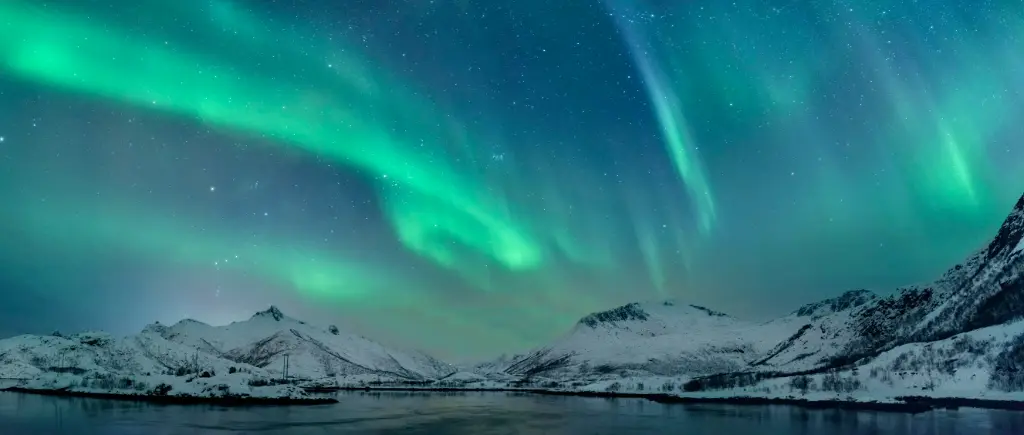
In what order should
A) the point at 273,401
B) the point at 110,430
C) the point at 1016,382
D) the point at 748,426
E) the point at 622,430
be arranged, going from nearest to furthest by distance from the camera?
the point at 110,430 < the point at 622,430 < the point at 748,426 < the point at 273,401 < the point at 1016,382

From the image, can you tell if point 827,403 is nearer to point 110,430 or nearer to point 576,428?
point 576,428

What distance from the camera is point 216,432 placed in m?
79.2

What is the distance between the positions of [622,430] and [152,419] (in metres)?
68.6

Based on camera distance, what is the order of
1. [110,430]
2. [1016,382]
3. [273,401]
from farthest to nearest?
[1016,382], [273,401], [110,430]

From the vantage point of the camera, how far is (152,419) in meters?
98.8

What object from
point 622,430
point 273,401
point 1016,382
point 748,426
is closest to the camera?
point 622,430

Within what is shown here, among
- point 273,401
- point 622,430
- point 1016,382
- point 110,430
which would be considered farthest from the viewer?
point 1016,382

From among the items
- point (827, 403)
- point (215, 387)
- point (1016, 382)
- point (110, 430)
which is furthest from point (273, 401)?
point (1016, 382)

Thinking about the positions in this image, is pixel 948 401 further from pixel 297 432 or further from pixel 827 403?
pixel 297 432

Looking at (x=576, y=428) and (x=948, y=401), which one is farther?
(x=948, y=401)

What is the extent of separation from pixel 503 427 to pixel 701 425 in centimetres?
3028

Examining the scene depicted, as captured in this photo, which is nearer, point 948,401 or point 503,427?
point 503,427

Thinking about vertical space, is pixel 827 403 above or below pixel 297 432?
below

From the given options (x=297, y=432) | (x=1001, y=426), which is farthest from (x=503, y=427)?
(x=1001, y=426)
